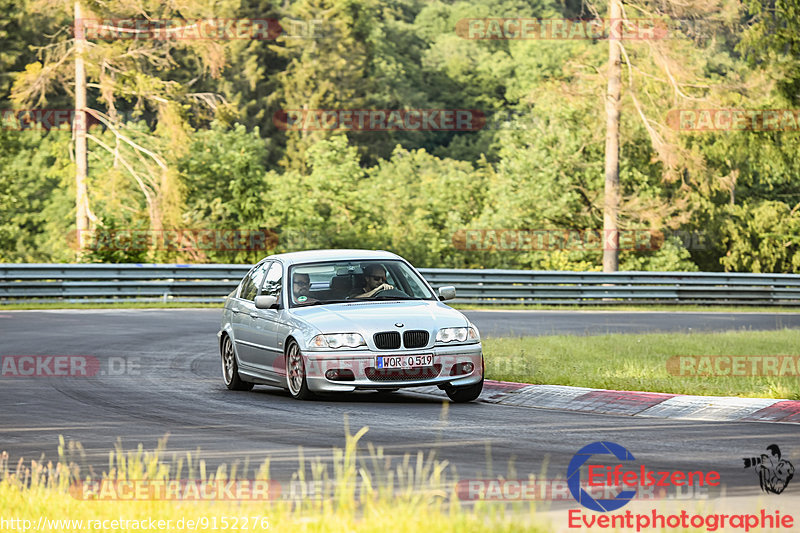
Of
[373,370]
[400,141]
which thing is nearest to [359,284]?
[373,370]

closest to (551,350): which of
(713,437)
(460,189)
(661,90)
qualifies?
(713,437)

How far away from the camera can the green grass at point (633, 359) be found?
45.8ft

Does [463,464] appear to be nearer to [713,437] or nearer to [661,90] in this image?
[713,437]

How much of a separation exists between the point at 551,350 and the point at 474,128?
70.8m

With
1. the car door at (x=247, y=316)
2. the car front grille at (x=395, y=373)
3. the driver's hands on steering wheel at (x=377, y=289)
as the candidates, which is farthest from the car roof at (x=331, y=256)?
the car front grille at (x=395, y=373)

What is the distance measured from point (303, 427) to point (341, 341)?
2024 millimetres

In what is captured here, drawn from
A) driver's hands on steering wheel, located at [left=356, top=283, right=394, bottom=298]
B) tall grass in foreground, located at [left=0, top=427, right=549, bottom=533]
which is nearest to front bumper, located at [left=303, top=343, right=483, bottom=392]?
driver's hands on steering wheel, located at [left=356, top=283, right=394, bottom=298]

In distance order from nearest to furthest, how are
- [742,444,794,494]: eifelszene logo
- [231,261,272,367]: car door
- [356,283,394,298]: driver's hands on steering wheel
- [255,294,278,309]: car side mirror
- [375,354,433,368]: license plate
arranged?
[742,444,794,494]: eifelszene logo < [375,354,433,368]: license plate < [255,294,278,309]: car side mirror < [356,283,394,298]: driver's hands on steering wheel < [231,261,272,367]: car door

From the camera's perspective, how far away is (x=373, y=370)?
1289 cm

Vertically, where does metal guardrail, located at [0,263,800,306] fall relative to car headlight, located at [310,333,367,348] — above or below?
below

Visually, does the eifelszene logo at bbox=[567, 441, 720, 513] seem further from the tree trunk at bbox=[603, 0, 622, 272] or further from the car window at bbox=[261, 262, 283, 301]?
the tree trunk at bbox=[603, 0, 622, 272]

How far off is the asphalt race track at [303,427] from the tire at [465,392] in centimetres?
15

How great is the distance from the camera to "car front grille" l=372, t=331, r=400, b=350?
12.9 meters

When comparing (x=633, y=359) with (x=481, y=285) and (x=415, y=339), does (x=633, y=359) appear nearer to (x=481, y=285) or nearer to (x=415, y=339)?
(x=415, y=339)
